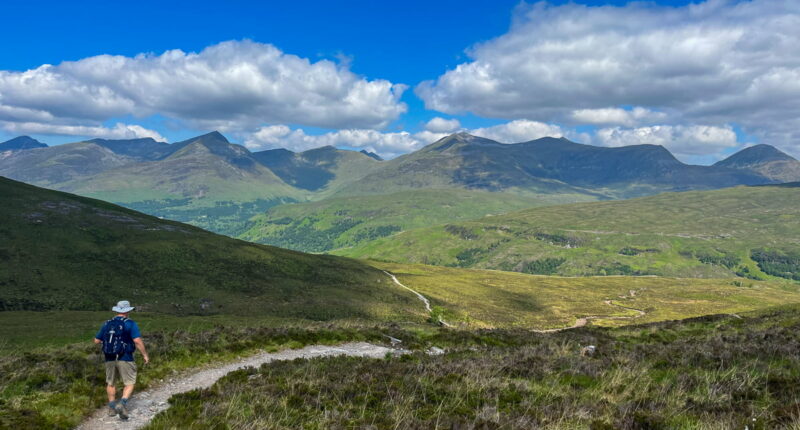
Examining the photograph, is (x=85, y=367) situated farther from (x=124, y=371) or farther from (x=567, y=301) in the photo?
(x=567, y=301)

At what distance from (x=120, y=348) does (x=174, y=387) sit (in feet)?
15.3

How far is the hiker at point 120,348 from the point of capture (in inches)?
575

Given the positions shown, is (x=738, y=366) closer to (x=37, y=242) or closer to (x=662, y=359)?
(x=662, y=359)

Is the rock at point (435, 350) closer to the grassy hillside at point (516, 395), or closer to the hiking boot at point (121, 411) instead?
the grassy hillside at point (516, 395)

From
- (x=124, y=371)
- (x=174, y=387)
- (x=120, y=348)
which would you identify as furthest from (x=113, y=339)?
(x=174, y=387)

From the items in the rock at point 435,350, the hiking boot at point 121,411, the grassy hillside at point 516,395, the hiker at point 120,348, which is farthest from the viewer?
the rock at point 435,350

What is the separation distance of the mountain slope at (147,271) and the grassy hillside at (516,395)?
57703mm

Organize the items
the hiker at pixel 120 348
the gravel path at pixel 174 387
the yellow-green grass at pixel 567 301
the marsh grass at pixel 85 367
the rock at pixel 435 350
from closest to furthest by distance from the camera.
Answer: the marsh grass at pixel 85 367, the gravel path at pixel 174 387, the hiker at pixel 120 348, the rock at pixel 435 350, the yellow-green grass at pixel 567 301

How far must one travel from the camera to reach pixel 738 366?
15391mm

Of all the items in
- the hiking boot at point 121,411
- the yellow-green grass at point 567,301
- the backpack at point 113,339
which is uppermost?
the backpack at point 113,339

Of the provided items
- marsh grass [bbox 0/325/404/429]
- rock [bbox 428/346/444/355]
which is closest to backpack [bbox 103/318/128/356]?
marsh grass [bbox 0/325/404/429]

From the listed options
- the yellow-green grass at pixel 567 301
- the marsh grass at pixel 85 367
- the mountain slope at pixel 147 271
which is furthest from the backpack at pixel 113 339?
the yellow-green grass at pixel 567 301

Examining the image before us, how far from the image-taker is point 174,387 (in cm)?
1839

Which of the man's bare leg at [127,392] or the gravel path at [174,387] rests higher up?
the man's bare leg at [127,392]
